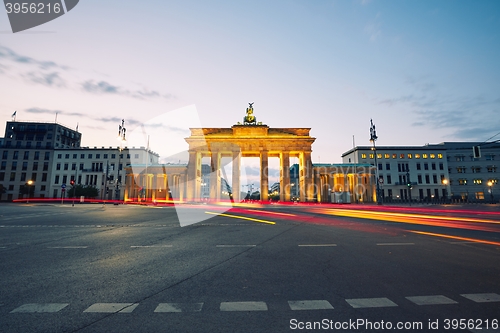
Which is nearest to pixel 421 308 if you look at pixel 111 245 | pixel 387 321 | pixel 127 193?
pixel 387 321

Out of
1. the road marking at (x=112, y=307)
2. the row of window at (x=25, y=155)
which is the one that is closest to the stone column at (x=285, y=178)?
the road marking at (x=112, y=307)

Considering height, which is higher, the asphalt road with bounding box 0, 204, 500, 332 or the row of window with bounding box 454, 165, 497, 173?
the row of window with bounding box 454, 165, 497, 173

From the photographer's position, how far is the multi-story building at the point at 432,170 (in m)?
74.7

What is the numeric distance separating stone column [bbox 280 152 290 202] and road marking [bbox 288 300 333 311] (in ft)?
177

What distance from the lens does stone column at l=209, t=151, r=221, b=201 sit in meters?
59.4

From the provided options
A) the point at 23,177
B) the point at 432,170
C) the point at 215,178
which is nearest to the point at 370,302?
the point at 215,178

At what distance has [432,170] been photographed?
249ft

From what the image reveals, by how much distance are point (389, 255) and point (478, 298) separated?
2866 millimetres

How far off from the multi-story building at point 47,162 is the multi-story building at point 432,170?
73.3 metres

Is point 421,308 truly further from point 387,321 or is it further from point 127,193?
point 127,193

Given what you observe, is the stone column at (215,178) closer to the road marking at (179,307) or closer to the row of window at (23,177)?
the road marking at (179,307)

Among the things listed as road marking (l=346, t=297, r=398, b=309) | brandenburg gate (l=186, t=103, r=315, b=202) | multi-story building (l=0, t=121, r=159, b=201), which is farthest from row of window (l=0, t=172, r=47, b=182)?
road marking (l=346, t=297, r=398, b=309)

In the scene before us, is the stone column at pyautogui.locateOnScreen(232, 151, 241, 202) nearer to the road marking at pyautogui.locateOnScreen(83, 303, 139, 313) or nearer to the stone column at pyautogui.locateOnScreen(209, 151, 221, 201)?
the stone column at pyautogui.locateOnScreen(209, 151, 221, 201)

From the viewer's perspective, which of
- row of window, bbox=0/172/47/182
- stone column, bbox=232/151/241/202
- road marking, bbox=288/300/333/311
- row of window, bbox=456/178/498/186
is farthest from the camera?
row of window, bbox=0/172/47/182
